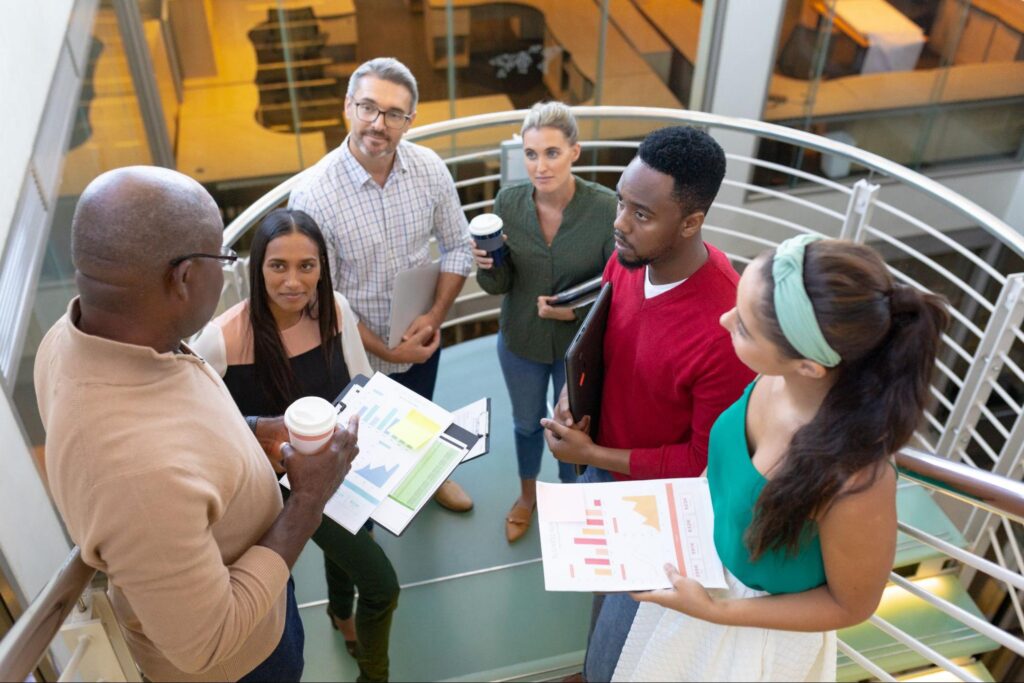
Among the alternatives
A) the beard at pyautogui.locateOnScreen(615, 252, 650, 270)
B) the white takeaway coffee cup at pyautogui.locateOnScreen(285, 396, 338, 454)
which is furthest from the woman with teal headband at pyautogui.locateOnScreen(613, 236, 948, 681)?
the white takeaway coffee cup at pyautogui.locateOnScreen(285, 396, 338, 454)

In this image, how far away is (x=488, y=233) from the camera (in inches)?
92.7

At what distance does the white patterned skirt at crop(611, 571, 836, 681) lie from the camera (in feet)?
5.04

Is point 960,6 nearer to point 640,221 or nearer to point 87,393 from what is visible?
point 640,221

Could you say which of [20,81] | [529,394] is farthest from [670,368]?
[20,81]

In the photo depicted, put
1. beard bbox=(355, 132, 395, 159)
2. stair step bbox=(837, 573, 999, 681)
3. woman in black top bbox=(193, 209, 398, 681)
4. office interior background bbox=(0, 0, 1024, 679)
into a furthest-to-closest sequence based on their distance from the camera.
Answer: office interior background bbox=(0, 0, 1024, 679) → stair step bbox=(837, 573, 999, 681) → beard bbox=(355, 132, 395, 159) → woman in black top bbox=(193, 209, 398, 681)

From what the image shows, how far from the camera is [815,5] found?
6.88 m

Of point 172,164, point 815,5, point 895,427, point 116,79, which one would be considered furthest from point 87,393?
point 815,5

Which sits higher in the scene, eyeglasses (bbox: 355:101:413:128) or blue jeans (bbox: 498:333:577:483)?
eyeglasses (bbox: 355:101:413:128)

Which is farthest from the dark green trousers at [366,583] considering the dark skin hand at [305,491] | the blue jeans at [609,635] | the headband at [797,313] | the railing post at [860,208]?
the railing post at [860,208]

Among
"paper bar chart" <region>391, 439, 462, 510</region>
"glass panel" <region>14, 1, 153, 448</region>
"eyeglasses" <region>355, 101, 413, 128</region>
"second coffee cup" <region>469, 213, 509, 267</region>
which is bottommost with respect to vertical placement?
"glass panel" <region>14, 1, 153, 448</region>

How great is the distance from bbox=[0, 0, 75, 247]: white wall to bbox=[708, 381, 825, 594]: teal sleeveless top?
2.31 m

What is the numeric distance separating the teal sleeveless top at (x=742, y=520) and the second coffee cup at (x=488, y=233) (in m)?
1.00

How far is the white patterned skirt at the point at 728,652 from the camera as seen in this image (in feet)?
5.04

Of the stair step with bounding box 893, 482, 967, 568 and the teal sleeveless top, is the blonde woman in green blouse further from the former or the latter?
the stair step with bounding box 893, 482, 967, 568
